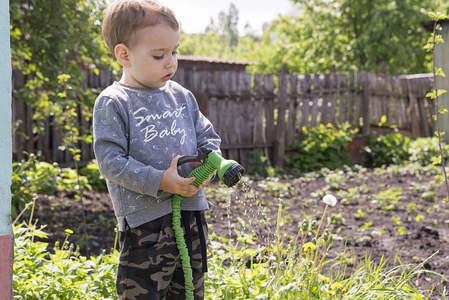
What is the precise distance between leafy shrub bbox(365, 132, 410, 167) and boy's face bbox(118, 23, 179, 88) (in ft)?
25.3

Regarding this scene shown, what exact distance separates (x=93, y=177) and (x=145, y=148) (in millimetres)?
4602

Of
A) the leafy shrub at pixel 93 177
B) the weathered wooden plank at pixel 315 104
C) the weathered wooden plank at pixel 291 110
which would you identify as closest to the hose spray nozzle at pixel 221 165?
the leafy shrub at pixel 93 177

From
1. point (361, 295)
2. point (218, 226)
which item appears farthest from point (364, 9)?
point (361, 295)

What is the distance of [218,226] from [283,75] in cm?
474

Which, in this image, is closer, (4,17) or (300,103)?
(4,17)

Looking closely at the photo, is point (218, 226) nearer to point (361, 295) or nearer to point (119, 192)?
point (361, 295)

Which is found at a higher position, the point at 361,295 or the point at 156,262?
the point at 156,262

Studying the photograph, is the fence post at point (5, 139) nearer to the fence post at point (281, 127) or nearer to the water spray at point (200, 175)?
the water spray at point (200, 175)

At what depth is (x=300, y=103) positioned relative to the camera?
895 cm

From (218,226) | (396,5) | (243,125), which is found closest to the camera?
(218,226)

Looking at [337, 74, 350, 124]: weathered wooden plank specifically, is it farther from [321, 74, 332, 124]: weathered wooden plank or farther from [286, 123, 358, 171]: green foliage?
[286, 123, 358, 171]: green foliage

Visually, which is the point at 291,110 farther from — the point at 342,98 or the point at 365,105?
the point at 365,105

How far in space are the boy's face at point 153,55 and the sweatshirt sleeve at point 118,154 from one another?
0.14 meters

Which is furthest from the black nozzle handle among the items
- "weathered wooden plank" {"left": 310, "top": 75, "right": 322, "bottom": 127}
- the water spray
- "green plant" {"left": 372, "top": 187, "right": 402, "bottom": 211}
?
"weathered wooden plank" {"left": 310, "top": 75, "right": 322, "bottom": 127}
